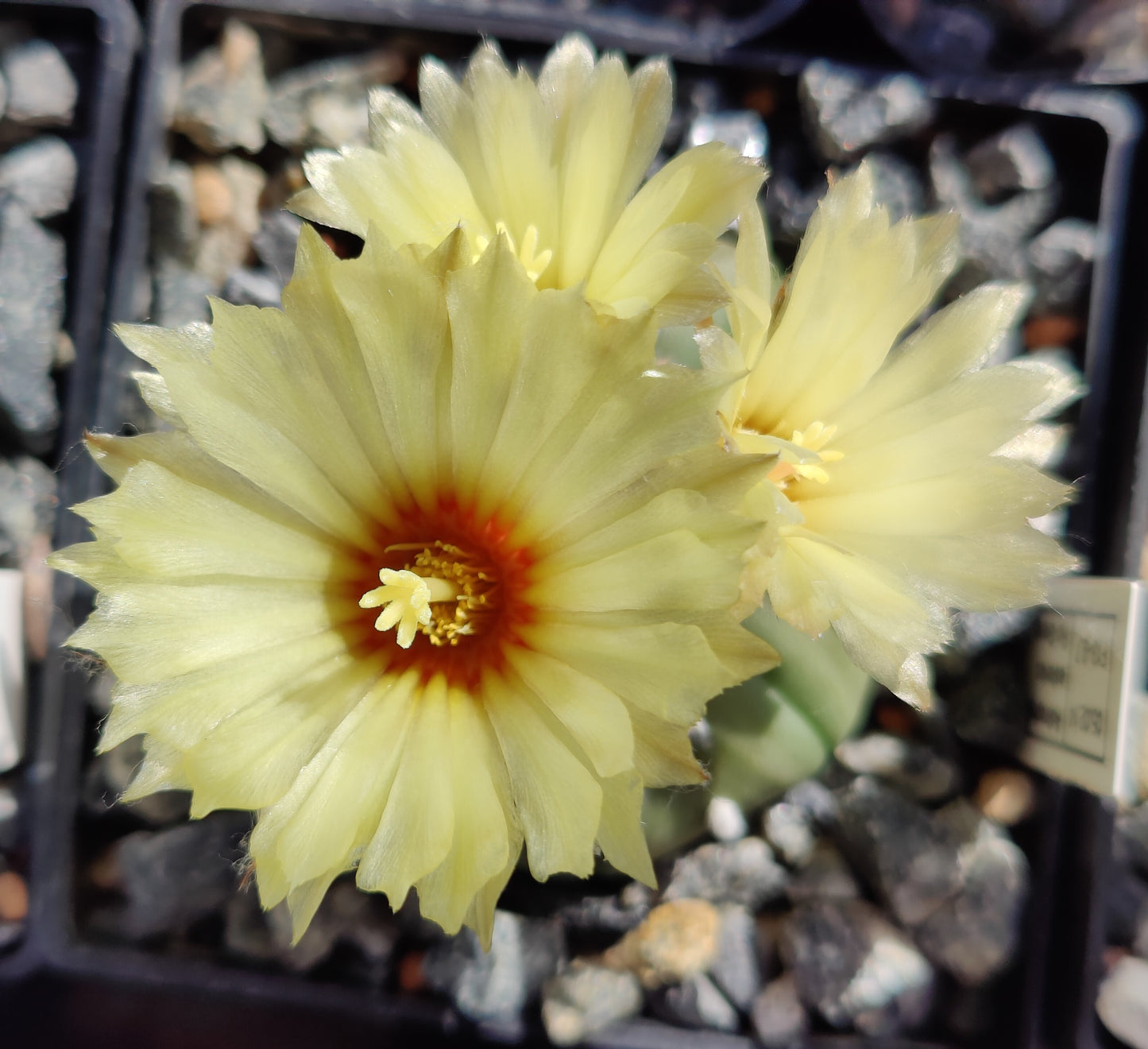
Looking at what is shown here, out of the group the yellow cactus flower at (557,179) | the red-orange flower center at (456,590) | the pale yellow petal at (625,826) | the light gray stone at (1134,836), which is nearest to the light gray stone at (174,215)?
the yellow cactus flower at (557,179)

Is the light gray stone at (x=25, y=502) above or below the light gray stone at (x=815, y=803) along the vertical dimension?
above

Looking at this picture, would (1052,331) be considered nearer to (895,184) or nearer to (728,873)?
(895,184)

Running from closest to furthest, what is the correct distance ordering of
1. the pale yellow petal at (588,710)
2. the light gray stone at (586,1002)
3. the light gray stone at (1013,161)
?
the pale yellow petal at (588,710), the light gray stone at (586,1002), the light gray stone at (1013,161)

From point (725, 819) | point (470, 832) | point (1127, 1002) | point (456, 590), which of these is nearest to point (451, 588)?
point (456, 590)

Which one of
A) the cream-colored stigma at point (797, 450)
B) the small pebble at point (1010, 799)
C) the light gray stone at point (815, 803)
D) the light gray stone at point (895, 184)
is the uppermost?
the light gray stone at point (895, 184)

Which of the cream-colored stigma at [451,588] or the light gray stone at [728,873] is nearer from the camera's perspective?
the cream-colored stigma at [451,588]

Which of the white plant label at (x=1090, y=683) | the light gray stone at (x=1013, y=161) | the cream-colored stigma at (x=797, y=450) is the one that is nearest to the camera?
the cream-colored stigma at (x=797, y=450)

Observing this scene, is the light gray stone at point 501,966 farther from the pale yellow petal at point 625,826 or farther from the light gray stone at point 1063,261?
the light gray stone at point 1063,261

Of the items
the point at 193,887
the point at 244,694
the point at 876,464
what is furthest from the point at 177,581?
the point at 193,887
